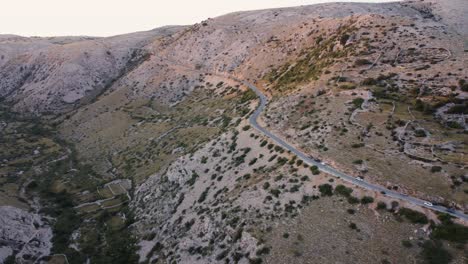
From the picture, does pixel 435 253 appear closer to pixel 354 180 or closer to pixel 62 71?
pixel 354 180

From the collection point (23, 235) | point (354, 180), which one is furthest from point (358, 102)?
point (23, 235)

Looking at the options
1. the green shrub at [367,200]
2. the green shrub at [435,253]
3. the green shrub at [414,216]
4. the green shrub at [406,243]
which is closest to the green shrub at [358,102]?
the green shrub at [367,200]

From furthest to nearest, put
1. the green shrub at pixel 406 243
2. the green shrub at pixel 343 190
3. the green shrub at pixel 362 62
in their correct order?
the green shrub at pixel 362 62
the green shrub at pixel 343 190
the green shrub at pixel 406 243

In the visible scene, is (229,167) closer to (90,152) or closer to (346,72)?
(346,72)

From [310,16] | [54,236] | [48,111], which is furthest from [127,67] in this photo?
[54,236]

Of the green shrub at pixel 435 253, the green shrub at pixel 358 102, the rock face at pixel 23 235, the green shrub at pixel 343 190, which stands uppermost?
the green shrub at pixel 358 102

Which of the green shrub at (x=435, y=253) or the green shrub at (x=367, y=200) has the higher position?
the green shrub at (x=367, y=200)

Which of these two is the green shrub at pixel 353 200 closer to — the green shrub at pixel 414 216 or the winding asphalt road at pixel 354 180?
the winding asphalt road at pixel 354 180
